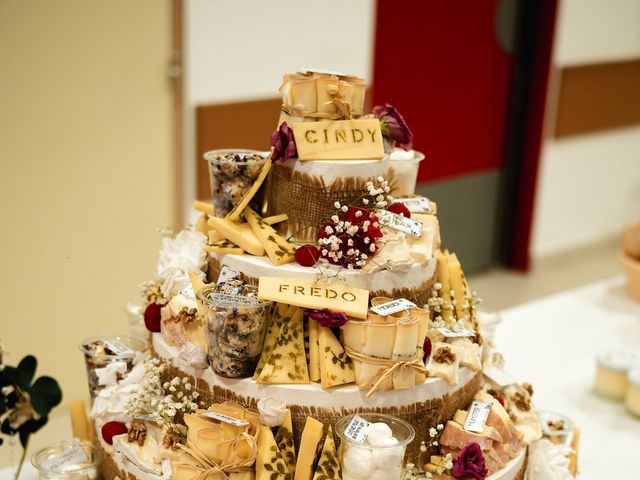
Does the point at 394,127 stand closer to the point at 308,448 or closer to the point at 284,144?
the point at 284,144

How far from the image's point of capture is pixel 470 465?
174 centimetres

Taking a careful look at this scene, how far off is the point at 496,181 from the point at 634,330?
2.56 m

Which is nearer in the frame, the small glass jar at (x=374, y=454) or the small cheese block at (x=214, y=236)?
the small glass jar at (x=374, y=454)

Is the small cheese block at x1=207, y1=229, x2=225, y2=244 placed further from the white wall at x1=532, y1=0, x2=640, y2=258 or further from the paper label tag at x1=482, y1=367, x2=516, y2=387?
the white wall at x1=532, y1=0, x2=640, y2=258

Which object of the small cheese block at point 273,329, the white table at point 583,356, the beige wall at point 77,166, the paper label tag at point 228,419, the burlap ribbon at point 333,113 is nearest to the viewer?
the paper label tag at point 228,419

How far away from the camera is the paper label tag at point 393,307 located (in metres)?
1.73

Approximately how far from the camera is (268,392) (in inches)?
68.9

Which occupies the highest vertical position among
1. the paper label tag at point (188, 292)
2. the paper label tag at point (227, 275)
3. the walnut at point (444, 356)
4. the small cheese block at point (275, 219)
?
the small cheese block at point (275, 219)

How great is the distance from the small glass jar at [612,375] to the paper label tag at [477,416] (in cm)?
96

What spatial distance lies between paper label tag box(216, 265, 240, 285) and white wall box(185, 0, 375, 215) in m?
1.95

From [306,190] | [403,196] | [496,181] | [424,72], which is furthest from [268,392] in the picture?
[496,181]

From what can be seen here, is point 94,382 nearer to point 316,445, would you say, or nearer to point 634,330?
point 316,445

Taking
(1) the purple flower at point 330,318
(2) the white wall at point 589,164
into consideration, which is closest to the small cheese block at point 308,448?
(1) the purple flower at point 330,318

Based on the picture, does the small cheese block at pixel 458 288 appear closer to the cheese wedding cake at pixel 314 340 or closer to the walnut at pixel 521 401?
the cheese wedding cake at pixel 314 340
